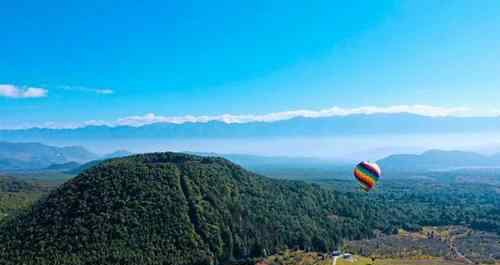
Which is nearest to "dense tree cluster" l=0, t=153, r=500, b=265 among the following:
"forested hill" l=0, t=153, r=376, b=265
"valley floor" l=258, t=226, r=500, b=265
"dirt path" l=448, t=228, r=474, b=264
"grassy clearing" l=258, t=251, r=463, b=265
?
"forested hill" l=0, t=153, r=376, b=265

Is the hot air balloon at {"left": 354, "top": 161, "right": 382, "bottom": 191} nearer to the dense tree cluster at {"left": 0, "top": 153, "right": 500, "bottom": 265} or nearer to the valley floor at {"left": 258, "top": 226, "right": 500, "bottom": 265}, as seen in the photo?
the valley floor at {"left": 258, "top": 226, "right": 500, "bottom": 265}

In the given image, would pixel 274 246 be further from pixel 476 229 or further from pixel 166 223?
pixel 476 229

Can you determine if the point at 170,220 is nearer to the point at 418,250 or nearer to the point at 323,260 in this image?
the point at 323,260

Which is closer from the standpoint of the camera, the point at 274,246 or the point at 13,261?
the point at 13,261

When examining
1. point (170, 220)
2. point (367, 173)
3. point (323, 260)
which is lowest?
point (323, 260)

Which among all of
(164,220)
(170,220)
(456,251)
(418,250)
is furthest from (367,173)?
(456,251)

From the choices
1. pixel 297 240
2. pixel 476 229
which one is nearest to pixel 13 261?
pixel 297 240

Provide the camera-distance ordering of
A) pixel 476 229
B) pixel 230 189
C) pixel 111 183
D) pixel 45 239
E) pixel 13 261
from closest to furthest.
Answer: pixel 13 261, pixel 45 239, pixel 111 183, pixel 230 189, pixel 476 229
